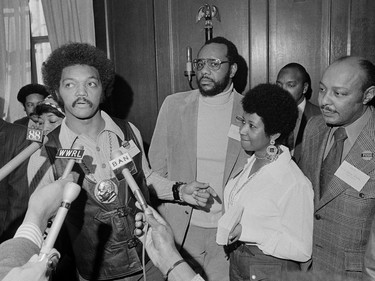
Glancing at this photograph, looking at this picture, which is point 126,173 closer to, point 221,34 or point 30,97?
point 221,34

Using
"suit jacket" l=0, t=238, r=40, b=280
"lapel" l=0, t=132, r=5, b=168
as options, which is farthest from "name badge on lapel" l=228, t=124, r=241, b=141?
"suit jacket" l=0, t=238, r=40, b=280

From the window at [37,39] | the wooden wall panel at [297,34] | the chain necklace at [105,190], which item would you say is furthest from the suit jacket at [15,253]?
the window at [37,39]

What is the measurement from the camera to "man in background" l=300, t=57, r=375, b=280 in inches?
71.3

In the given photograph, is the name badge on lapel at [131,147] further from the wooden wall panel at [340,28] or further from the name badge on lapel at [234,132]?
the wooden wall panel at [340,28]

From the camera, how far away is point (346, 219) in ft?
6.02

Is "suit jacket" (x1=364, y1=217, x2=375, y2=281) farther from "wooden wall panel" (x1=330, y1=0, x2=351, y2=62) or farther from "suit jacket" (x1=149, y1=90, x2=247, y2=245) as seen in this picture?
"wooden wall panel" (x1=330, y1=0, x2=351, y2=62)

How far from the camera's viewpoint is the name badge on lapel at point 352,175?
5.99ft

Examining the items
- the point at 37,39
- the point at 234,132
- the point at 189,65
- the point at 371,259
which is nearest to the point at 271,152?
the point at 234,132

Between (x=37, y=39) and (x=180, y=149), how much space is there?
288cm

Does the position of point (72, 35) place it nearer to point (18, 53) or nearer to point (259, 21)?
point (18, 53)

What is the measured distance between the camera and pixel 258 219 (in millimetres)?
1878

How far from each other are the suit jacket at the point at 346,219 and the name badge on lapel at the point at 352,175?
0.02m

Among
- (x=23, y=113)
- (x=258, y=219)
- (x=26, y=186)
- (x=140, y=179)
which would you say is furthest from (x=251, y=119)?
(x=23, y=113)

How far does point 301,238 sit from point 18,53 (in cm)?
408
